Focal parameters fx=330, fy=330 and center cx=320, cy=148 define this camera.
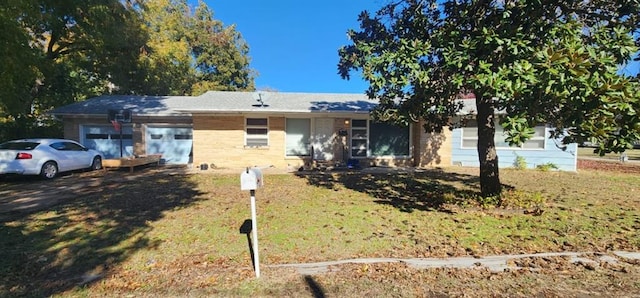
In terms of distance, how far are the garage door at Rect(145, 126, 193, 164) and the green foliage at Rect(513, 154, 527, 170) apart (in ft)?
49.1

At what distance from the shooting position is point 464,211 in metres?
6.63

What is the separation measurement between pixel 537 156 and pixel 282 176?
1113cm

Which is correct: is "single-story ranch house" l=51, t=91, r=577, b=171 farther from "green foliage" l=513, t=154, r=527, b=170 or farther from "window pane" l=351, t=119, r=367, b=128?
"green foliage" l=513, t=154, r=527, b=170

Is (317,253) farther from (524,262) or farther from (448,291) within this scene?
(524,262)

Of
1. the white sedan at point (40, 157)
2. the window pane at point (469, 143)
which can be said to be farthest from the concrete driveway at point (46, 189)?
the window pane at point (469, 143)

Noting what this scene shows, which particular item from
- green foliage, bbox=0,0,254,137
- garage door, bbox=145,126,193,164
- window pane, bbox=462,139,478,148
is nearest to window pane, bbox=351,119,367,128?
window pane, bbox=462,139,478,148

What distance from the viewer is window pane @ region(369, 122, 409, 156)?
14.7 m

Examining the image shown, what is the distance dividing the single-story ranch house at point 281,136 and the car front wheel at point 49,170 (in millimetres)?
3892

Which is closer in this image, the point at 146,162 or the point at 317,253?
the point at 317,253

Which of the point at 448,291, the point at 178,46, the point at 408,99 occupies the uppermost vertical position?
the point at 178,46

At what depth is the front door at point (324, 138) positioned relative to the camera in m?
14.3

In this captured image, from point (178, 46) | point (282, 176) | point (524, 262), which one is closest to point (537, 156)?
point (282, 176)

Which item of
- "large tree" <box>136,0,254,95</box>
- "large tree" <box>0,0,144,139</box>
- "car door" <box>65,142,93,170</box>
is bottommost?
"car door" <box>65,142,93,170</box>

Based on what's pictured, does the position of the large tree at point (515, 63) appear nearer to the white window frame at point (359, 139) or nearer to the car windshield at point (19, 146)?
the white window frame at point (359, 139)
